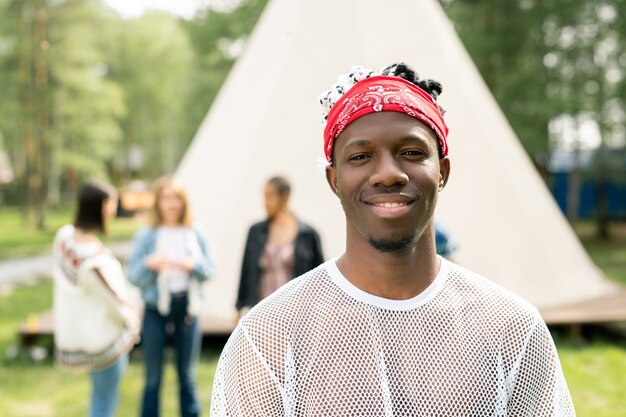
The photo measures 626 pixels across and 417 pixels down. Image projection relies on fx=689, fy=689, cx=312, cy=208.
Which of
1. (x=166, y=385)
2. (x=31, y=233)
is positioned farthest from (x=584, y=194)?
(x=166, y=385)

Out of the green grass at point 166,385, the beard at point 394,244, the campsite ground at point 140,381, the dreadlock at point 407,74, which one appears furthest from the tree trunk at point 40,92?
the beard at point 394,244

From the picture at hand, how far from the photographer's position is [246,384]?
1.46 meters

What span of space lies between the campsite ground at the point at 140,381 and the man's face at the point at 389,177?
4.61 meters

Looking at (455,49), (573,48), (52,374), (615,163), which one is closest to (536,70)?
(573,48)

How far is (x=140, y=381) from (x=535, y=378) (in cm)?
563

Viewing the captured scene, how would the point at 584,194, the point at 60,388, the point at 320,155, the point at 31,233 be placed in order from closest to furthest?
the point at 60,388, the point at 320,155, the point at 31,233, the point at 584,194

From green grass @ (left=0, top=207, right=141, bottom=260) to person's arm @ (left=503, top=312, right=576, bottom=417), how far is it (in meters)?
13.9

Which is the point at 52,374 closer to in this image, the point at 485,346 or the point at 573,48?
the point at 485,346

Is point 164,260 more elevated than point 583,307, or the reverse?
point 164,260

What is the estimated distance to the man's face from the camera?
1460mm

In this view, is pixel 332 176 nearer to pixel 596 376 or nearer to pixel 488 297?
pixel 488 297

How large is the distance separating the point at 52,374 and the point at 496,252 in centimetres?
494

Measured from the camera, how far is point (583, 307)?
7.94 metres

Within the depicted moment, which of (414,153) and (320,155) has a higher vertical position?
(414,153)
